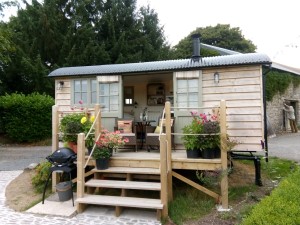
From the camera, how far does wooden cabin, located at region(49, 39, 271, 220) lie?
4965 millimetres

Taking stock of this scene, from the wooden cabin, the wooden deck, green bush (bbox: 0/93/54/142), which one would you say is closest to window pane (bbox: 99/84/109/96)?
the wooden cabin

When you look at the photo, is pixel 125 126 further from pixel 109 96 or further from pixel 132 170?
pixel 132 170

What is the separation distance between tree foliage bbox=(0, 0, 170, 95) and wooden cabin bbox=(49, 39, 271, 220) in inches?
308

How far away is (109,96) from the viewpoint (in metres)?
6.70

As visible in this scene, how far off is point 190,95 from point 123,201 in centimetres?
286

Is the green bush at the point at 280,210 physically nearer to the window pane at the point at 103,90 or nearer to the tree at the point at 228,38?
Answer: the window pane at the point at 103,90

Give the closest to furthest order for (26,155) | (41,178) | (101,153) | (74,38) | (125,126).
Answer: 1. (101,153)
2. (41,178)
3. (125,126)
4. (26,155)
5. (74,38)

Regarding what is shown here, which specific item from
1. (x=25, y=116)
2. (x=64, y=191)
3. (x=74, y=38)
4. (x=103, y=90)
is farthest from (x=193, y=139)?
(x=74, y=38)

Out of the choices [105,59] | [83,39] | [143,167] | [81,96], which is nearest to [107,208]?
[143,167]

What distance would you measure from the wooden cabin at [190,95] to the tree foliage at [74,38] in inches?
308

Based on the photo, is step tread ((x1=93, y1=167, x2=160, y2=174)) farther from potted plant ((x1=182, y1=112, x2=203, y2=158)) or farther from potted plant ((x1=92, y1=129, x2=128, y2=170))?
potted plant ((x1=182, y1=112, x2=203, y2=158))

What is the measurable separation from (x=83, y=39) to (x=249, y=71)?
11543 millimetres

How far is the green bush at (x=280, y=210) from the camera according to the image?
2.87 metres

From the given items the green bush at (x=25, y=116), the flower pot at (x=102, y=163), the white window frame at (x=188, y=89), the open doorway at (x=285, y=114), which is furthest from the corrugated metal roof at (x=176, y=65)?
the open doorway at (x=285, y=114)
